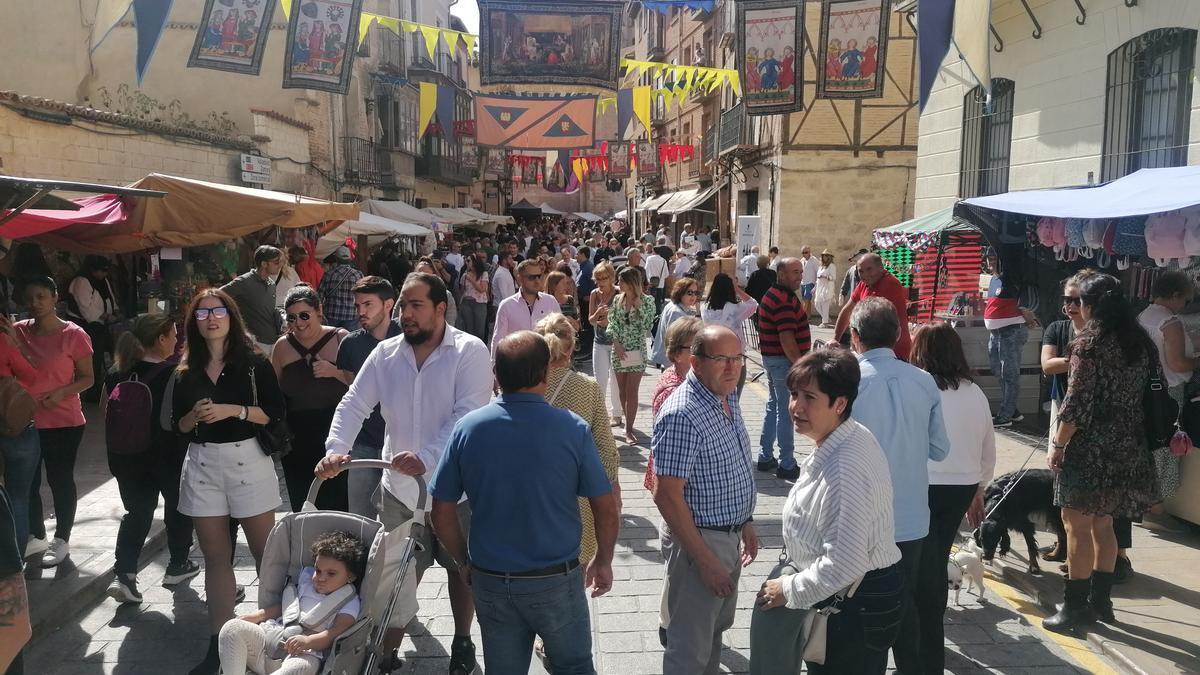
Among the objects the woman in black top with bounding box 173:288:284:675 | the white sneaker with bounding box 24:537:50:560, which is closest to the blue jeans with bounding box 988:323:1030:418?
the woman in black top with bounding box 173:288:284:675

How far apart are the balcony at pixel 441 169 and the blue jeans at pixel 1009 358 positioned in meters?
26.1

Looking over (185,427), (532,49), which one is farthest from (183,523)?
(532,49)

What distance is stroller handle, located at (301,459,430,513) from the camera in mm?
3518

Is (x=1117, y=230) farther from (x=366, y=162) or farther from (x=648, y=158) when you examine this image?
(x=648, y=158)

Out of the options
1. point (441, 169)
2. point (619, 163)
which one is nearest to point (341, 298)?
point (619, 163)

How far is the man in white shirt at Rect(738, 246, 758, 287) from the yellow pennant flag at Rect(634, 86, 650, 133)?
3.50m

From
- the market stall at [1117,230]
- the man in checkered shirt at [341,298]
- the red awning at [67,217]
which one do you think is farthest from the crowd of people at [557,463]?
the man in checkered shirt at [341,298]

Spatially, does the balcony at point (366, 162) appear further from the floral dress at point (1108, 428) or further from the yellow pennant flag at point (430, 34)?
the floral dress at point (1108, 428)

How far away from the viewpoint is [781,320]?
6922 millimetres

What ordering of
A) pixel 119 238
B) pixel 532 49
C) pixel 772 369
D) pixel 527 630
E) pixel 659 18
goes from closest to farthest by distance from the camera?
pixel 527 630 < pixel 772 369 < pixel 119 238 < pixel 532 49 < pixel 659 18

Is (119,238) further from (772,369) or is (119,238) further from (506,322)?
(772,369)

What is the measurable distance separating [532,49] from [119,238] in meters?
6.96

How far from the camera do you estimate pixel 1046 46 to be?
10859mm

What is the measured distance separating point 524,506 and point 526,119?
1519 centimetres
